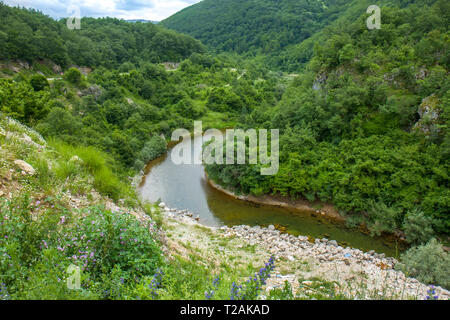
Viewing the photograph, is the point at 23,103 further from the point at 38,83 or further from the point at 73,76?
the point at 73,76

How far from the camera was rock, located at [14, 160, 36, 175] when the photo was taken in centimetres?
632

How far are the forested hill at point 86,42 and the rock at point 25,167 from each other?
136 ft

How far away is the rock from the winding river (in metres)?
15.4

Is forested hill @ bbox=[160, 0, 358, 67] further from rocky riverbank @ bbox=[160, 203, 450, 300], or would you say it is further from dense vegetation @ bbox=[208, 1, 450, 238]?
rocky riverbank @ bbox=[160, 203, 450, 300]

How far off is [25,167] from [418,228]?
2002 centimetres

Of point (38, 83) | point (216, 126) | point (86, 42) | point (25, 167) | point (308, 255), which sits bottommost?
point (308, 255)

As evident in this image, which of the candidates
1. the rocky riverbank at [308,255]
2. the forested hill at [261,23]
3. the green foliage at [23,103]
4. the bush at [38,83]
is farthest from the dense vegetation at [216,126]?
the forested hill at [261,23]

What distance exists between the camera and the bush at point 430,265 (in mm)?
12391

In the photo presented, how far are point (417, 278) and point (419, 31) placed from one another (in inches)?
1123

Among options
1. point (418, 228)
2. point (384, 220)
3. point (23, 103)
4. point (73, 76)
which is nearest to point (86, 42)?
point (73, 76)

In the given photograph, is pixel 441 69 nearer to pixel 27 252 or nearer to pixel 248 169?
pixel 248 169

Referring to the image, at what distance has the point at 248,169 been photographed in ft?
77.9

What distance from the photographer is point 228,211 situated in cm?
2261
